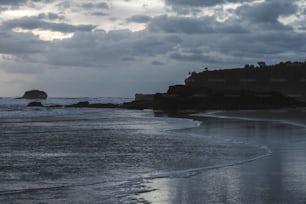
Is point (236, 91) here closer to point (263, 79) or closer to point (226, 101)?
point (226, 101)

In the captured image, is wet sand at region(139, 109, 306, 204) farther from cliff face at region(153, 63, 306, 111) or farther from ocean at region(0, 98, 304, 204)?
cliff face at region(153, 63, 306, 111)

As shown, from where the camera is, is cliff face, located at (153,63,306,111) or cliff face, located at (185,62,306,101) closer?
cliff face, located at (153,63,306,111)

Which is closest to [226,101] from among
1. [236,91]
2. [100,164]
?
[236,91]

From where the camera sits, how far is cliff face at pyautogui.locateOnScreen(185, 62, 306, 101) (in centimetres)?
10300

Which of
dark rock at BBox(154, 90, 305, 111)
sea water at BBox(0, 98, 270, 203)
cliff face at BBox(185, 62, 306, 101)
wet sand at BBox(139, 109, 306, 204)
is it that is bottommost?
sea water at BBox(0, 98, 270, 203)

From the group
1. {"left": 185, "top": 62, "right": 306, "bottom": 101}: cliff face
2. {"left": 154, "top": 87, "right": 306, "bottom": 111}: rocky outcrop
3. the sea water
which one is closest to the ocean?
the sea water

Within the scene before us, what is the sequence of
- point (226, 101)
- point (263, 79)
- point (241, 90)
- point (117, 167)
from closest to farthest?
point (117, 167) < point (226, 101) < point (241, 90) < point (263, 79)

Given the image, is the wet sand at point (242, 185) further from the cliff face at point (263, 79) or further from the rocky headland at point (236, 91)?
the cliff face at point (263, 79)

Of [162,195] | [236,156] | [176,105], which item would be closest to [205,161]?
[236,156]

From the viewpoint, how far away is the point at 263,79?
10850 centimetres

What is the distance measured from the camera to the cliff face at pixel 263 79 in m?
103

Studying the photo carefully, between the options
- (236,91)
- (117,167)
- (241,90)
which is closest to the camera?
(117,167)

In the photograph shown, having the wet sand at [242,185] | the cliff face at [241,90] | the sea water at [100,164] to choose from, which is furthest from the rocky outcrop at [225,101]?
the wet sand at [242,185]

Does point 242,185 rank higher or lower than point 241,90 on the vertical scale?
lower
